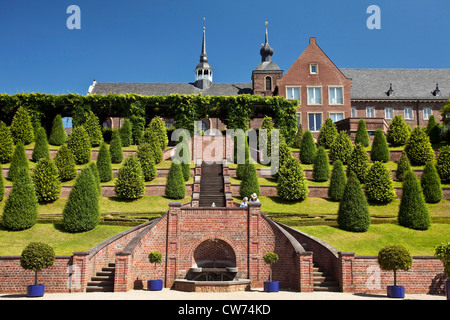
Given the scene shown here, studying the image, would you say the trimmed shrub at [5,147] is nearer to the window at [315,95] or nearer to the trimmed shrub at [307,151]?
the trimmed shrub at [307,151]

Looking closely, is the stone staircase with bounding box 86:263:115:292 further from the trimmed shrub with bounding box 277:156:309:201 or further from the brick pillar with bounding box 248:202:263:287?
the trimmed shrub with bounding box 277:156:309:201

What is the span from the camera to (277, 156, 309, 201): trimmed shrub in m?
29.9

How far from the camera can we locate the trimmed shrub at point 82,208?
23109mm

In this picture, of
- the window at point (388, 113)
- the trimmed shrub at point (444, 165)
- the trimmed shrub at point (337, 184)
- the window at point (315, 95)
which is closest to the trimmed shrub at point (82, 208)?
the trimmed shrub at point (337, 184)

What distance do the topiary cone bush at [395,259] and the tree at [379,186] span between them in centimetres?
1368

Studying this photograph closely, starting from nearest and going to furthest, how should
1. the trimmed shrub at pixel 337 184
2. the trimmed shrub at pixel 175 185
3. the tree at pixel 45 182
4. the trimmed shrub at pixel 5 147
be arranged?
1. the tree at pixel 45 182
2. the trimmed shrub at pixel 337 184
3. the trimmed shrub at pixel 175 185
4. the trimmed shrub at pixel 5 147

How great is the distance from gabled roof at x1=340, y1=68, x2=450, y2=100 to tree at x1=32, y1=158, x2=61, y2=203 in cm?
3758

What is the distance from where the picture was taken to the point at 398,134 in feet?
139

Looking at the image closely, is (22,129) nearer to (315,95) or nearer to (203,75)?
(203,75)

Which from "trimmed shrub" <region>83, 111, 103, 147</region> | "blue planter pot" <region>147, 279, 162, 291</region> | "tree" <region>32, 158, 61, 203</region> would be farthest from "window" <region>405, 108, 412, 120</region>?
"blue planter pot" <region>147, 279, 162, 291</region>

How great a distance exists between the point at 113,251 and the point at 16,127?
25.4 metres

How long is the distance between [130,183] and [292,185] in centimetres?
1113

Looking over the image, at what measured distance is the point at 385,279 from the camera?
1734cm
